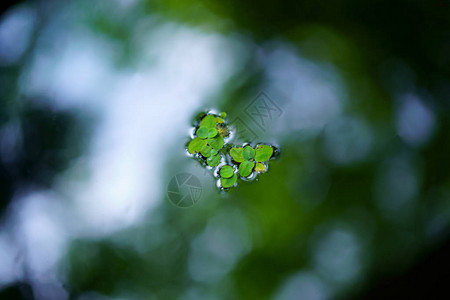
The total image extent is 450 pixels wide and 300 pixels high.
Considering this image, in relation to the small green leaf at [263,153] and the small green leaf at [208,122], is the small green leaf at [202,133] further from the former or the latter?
the small green leaf at [263,153]

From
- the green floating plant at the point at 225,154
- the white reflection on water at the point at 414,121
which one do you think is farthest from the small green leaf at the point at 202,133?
the white reflection on water at the point at 414,121

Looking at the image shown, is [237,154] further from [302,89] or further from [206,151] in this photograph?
[302,89]

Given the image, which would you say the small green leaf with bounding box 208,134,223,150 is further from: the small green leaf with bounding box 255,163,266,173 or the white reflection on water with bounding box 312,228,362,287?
the white reflection on water with bounding box 312,228,362,287

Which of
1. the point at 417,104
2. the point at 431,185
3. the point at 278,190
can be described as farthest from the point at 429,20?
the point at 278,190

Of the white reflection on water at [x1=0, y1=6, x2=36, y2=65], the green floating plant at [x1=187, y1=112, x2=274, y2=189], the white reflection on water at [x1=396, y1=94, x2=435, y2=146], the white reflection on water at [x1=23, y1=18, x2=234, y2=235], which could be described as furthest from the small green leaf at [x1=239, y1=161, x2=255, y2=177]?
the white reflection on water at [x1=0, y1=6, x2=36, y2=65]

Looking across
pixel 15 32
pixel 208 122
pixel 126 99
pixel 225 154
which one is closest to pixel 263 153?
pixel 225 154

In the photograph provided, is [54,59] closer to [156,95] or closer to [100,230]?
[156,95]

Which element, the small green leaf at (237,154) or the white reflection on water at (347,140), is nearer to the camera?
the small green leaf at (237,154)
